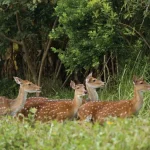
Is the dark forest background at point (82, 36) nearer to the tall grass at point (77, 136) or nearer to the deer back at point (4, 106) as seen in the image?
the deer back at point (4, 106)

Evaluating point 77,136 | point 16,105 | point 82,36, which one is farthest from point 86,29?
point 77,136

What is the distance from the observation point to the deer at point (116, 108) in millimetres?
10609

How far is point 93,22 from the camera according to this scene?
1298cm

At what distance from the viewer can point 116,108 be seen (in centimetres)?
1066

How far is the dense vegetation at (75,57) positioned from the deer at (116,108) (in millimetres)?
393

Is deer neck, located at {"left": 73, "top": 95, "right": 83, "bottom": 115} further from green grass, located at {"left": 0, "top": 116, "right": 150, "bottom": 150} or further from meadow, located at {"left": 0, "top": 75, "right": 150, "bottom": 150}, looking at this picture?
green grass, located at {"left": 0, "top": 116, "right": 150, "bottom": 150}

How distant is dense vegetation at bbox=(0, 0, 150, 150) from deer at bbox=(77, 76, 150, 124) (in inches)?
15.5

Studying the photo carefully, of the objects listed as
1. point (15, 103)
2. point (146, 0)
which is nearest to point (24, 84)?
point (15, 103)

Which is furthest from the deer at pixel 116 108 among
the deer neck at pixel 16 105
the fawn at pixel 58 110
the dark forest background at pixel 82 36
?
the dark forest background at pixel 82 36

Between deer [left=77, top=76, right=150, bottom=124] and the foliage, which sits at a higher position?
the foliage

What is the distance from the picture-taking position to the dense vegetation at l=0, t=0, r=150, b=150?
7.38m

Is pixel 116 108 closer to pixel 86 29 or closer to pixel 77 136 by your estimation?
pixel 86 29

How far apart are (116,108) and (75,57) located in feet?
9.30

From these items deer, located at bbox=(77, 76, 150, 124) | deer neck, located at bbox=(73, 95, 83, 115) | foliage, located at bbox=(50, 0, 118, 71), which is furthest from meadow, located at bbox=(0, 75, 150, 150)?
foliage, located at bbox=(50, 0, 118, 71)
